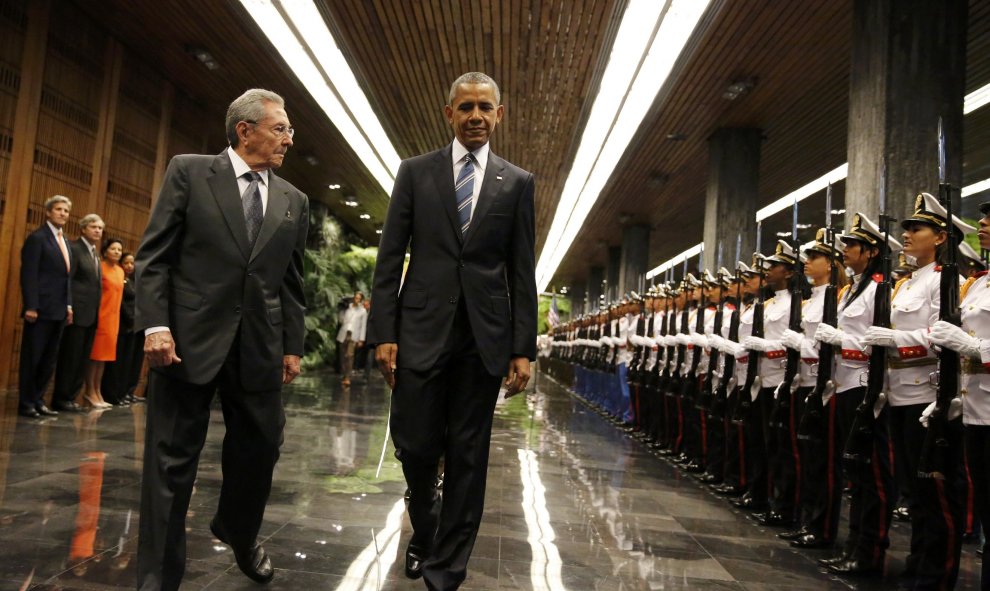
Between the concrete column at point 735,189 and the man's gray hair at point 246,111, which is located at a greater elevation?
the concrete column at point 735,189

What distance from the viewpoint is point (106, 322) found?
7.91m

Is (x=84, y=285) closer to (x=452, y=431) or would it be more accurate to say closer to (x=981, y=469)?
(x=452, y=431)

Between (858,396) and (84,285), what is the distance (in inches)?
267

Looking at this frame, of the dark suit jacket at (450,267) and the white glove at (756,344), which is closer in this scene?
the dark suit jacket at (450,267)

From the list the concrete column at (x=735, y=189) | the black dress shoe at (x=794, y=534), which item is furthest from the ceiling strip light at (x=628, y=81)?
the black dress shoe at (x=794, y=534)

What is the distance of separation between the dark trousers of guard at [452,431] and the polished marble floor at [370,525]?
489 mm

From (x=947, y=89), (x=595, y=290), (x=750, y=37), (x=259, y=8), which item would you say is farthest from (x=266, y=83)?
(x=595, y=290)

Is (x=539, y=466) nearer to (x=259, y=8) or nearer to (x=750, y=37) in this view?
(x=750, y=37)

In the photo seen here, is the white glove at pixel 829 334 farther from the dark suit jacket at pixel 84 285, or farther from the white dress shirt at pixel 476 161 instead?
the dark suit jacket at pixel 84 285

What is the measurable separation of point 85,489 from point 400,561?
200 cm

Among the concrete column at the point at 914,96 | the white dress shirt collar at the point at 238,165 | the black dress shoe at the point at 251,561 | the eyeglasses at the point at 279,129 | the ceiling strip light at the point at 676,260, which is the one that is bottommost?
the black dress shoe at the point at 251,561

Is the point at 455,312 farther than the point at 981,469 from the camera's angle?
No

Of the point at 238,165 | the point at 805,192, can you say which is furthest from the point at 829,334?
the point at 805,192

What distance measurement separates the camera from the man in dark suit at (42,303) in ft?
21.8
